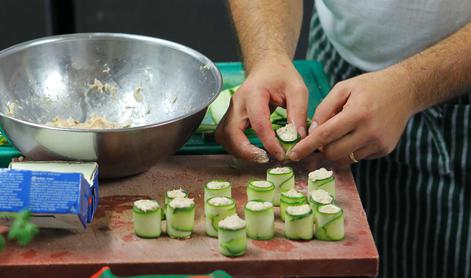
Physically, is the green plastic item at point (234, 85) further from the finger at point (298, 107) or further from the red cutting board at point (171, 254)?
the red cutting board at point (171, 254)

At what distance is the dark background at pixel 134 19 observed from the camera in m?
4.11

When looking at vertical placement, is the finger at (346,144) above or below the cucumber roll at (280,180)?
above

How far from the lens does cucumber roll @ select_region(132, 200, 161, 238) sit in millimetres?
1664

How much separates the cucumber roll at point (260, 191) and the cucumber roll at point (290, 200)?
0.11 ft

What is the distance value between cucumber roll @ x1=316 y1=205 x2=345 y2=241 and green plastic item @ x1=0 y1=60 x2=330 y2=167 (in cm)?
41

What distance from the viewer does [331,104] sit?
6.17 ft

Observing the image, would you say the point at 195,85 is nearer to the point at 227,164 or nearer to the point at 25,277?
the point at 227,164

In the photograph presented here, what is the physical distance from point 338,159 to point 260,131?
0.57 ft

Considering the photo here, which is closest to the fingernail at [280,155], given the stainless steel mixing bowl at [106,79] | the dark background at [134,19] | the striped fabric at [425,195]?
the stainless steel mixing bowl at [106,79]

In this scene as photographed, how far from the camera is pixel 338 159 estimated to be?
192 centimetres

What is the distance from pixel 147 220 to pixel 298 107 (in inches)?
18.1

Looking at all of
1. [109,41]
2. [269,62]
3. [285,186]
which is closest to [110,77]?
[109,41]

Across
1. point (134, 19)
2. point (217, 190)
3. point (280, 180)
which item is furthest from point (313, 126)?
point (134, 19)

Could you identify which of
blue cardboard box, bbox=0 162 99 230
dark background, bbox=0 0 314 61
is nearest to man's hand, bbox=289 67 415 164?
blue cardboard box, bbox=0 162 99 230
